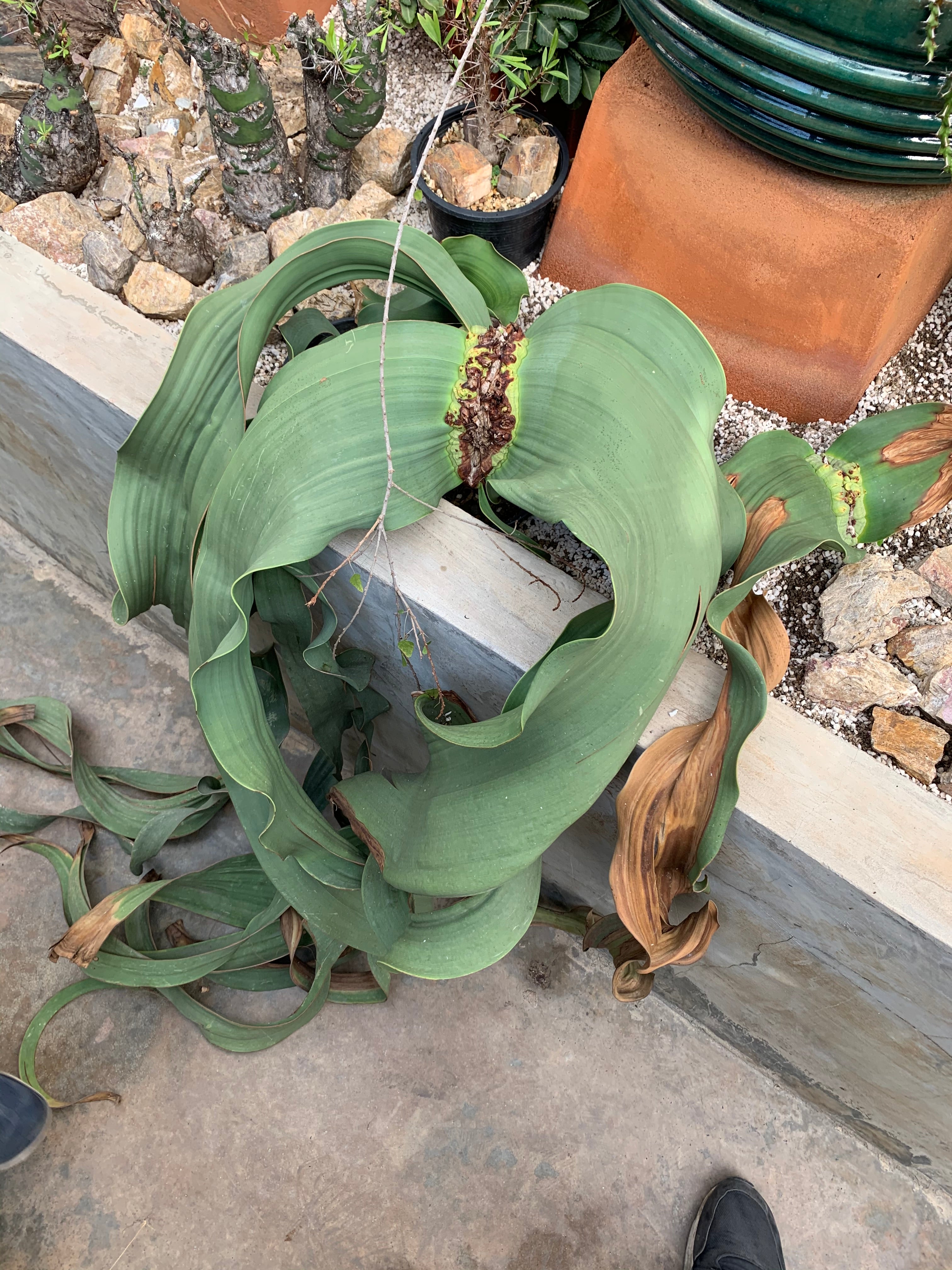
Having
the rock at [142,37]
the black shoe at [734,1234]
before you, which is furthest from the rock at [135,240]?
the black shoe at [734,1234]

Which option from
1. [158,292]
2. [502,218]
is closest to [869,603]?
[502,218]

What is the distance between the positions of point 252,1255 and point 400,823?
738mm

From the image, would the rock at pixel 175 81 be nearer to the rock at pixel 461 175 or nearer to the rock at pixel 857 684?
the rock at pixel 461 175

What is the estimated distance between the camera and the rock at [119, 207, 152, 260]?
4.32ft

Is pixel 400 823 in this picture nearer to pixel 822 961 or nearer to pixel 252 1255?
pixel 822 961

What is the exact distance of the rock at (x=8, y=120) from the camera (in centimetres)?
147

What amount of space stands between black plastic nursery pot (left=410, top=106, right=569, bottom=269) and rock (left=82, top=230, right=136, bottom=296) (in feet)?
1.43

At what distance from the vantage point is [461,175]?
4.13ft

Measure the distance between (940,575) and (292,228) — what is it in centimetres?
99

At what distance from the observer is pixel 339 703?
1.06 meters

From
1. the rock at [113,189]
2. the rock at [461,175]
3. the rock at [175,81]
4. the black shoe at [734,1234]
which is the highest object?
the rock at [461,175]

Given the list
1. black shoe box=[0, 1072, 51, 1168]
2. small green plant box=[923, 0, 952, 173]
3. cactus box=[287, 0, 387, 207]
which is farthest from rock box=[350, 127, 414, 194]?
black shoe box=[0, 1072, 51, 1168]

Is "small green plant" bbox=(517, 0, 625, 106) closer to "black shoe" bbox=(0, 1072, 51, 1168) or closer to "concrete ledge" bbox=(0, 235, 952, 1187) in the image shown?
"concrete ledge" bbox=(0, 235, 952, 1187)

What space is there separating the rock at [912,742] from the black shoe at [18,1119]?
3.73 feet
